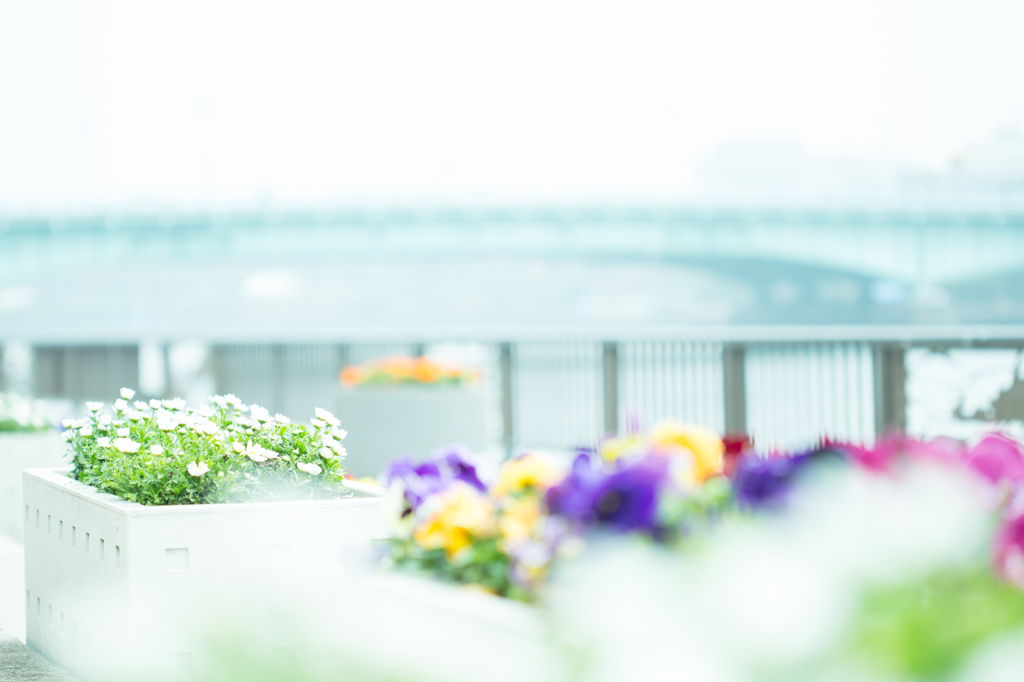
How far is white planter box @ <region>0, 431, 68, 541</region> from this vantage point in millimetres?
7211

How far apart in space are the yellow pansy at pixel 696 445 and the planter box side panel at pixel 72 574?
1.66 metres

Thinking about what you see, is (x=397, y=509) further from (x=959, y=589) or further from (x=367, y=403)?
(x=367, y=403)

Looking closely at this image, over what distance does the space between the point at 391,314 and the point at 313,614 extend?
43.2m

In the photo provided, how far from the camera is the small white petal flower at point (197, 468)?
3.23m

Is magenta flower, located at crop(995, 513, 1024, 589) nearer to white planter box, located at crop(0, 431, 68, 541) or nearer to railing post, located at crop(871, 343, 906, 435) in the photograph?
white planter box, located at crop(0, 431, 68, 541)

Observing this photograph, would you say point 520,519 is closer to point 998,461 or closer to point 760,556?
point 760,556

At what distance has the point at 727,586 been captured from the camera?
4.42 ft

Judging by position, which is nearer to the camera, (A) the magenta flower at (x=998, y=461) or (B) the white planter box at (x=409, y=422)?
(A) the magenta flower at (x=998, y=461)

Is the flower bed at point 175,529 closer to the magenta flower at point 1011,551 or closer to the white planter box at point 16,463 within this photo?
the magenta flower at point 1011,551

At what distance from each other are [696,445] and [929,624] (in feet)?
3.03

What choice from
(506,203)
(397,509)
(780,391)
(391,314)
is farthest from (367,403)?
(391,314)

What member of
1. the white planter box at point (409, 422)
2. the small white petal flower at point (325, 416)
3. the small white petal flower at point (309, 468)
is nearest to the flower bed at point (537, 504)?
the small white petal flower at point (309, 468)

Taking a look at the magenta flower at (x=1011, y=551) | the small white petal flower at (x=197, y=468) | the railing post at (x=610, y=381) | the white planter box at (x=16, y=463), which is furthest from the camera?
the railing post at (x=610, y=381)

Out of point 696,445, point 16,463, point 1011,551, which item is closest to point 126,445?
point 696,445
